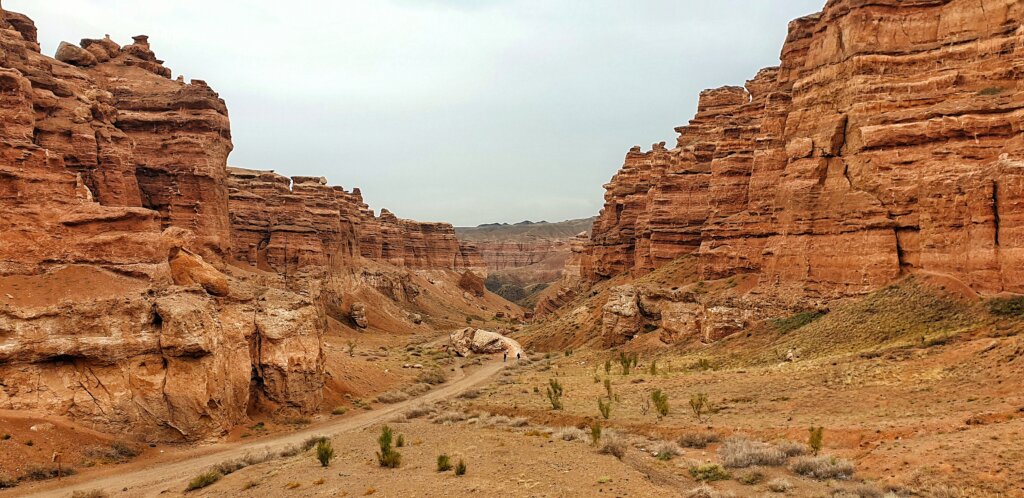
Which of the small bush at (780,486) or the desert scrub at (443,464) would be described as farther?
the desert scrub at (443,464)

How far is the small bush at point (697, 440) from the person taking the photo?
683 inches

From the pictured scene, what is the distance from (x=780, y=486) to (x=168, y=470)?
18.8 metres

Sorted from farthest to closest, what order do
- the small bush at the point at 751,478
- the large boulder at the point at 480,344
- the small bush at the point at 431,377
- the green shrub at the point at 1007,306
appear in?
1. the large boulder at the point at 480,344
2. the small bush at the point at 431,377
3. the green shrub at the point at 1007,306
4. the small bush at the point at 751,478

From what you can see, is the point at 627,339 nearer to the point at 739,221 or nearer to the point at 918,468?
the point at 739,221

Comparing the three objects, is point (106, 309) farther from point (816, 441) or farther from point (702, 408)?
point (816, 441)

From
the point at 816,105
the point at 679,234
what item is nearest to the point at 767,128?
the point at 816,105

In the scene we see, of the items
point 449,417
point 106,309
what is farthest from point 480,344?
point 106,309

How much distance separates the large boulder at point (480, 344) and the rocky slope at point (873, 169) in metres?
15.8

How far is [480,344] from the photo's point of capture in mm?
56531

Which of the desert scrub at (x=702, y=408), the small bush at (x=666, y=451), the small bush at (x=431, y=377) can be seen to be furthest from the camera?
the small bush at (x=431, y=377)

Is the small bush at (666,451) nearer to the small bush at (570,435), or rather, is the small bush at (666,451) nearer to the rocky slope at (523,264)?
the small bush at (570,435)

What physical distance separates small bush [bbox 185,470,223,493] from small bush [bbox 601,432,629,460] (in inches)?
463

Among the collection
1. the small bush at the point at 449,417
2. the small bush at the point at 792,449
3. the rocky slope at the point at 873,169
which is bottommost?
the small bush at the point at 449,417

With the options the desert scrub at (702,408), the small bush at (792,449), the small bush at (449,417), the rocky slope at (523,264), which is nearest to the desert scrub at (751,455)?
the small bush at (792,449)
